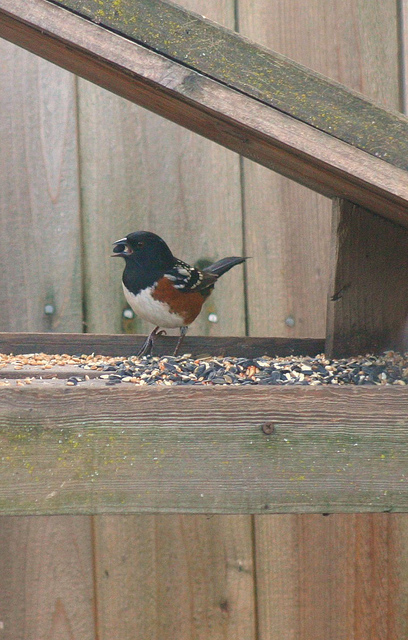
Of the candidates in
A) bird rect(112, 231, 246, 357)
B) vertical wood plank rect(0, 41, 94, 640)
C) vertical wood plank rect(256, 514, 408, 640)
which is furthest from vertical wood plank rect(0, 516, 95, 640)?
bird rect(112, 231, 246, 357)

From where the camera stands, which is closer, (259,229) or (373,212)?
(373,212)

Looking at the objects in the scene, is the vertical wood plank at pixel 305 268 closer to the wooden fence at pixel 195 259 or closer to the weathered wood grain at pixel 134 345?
the wooden fence at pixel 195 259

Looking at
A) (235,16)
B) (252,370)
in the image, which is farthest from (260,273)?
(235,16)

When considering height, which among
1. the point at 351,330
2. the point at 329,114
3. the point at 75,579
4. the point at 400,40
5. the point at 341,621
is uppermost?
the point at 400,40

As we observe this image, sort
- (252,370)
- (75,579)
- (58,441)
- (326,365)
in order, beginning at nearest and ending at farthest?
(58,441) < (252,370) < (326,365) < (75,579)

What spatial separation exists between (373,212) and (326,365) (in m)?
0.44

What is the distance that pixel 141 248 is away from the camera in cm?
234

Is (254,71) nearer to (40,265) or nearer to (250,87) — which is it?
(250,87)

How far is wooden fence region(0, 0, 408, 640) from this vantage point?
237 cm

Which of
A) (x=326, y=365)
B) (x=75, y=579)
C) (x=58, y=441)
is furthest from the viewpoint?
(x=75, y=579)

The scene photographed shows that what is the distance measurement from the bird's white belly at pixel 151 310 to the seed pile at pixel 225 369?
267mm

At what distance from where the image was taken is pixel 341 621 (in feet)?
7.82

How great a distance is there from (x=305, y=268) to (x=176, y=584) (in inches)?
42.4

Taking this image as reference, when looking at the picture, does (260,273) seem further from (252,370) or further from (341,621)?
(341,621)
